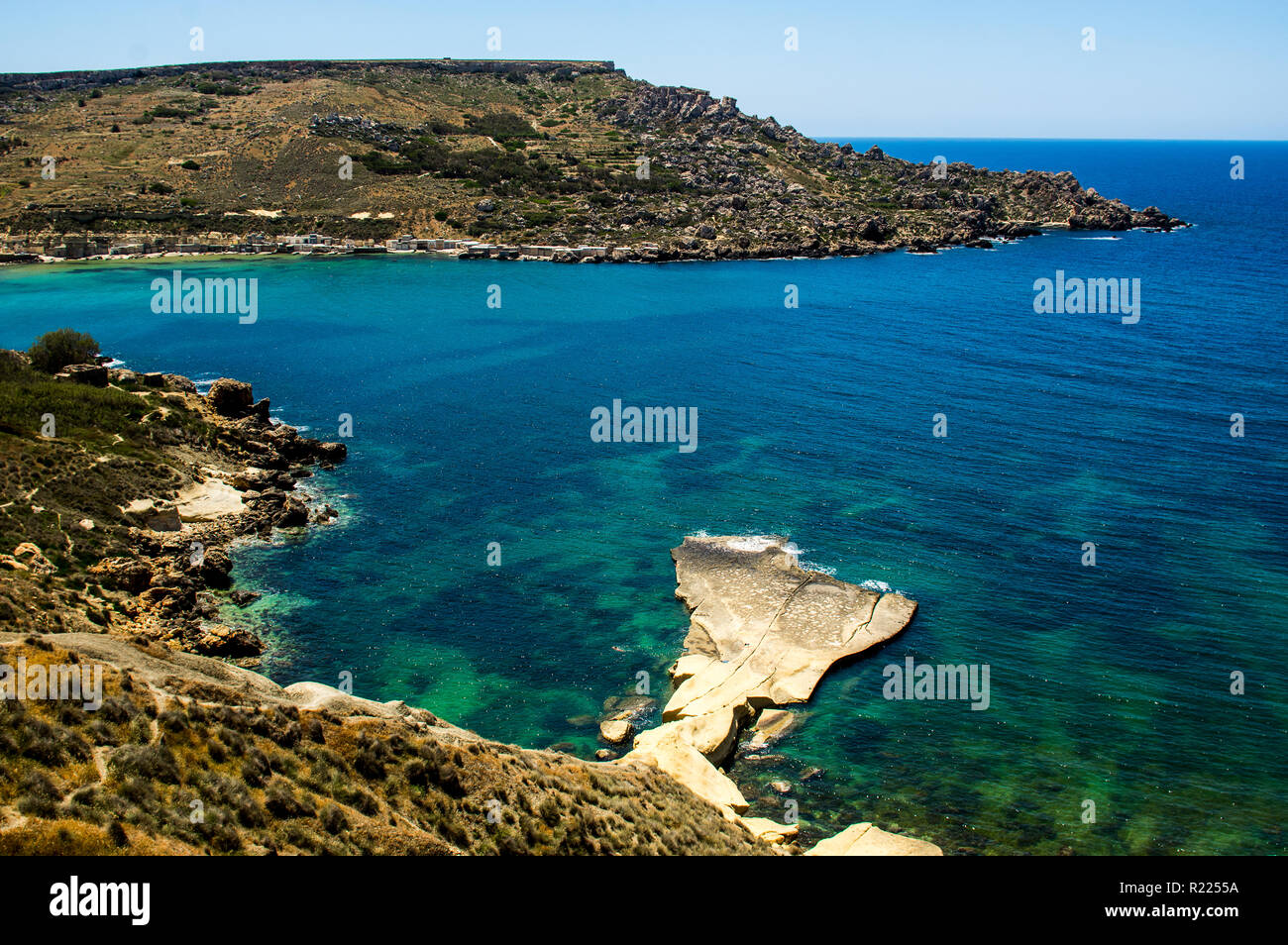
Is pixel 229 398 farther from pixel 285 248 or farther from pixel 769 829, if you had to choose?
pixel 285 248

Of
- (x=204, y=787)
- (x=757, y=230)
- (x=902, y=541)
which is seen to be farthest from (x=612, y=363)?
(x=757, y=230)

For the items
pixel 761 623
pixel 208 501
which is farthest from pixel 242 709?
pixel 208 501

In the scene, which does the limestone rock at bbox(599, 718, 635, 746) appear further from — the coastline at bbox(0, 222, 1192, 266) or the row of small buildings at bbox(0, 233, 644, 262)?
the row of small buildings at bbox(0, 233, 644, 262)

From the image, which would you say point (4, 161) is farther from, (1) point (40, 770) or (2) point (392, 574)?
(1) point (40, 770)

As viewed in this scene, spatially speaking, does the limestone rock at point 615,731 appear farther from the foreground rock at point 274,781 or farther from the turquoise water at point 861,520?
the foreground rock at point 274,781

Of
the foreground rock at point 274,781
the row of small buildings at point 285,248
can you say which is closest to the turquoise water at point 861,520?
the foreground rock at point 274,781

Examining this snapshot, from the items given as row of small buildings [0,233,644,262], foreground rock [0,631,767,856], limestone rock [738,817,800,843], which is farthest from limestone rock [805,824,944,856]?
row of small buildings [0,233,644,262]
